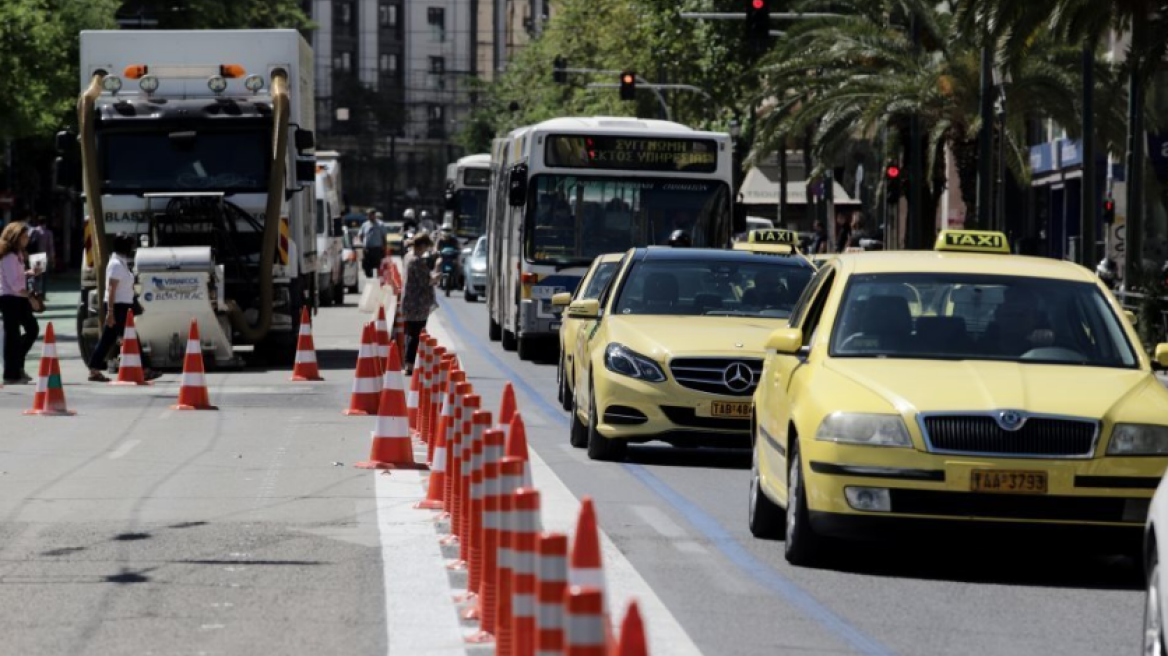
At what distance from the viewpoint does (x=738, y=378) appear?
15.1m

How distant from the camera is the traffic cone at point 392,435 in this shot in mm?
14898

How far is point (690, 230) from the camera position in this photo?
2841 centimetres

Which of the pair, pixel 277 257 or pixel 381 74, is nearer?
pixel 277 257

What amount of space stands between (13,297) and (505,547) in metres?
17.9

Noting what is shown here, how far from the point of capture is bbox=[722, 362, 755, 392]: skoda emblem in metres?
15.0

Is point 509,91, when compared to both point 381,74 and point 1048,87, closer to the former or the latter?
point 381,74

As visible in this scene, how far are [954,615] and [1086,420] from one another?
4.15 feet

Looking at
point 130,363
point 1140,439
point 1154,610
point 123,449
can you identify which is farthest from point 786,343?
point 130,363

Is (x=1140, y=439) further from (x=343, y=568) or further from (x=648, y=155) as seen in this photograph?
(x=648, y=155)

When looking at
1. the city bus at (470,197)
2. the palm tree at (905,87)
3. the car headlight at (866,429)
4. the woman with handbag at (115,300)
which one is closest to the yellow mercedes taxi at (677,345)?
the car headlight at (866,429)

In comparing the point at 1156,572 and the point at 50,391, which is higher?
the point at 1156,572

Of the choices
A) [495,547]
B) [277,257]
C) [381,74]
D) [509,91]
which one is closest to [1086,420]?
[495,547]

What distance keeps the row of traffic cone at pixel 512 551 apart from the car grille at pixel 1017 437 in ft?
6.19

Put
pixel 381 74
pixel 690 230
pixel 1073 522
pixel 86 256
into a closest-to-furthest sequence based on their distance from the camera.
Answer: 1. pixel 1073 522
2. pixel 86 256
3. pixel 690 230
4. pixel 381 74
